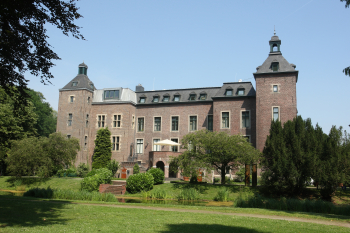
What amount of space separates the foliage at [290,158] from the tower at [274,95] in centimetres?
829

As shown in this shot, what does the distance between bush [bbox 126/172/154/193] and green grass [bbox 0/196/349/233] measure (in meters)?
11.8

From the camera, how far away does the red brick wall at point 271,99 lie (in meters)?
31.7

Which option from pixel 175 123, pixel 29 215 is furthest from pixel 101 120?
pixel 29 215

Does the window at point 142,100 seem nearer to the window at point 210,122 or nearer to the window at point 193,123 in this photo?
the window at point 193,123

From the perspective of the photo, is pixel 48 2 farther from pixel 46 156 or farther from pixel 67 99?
pixel 67 99

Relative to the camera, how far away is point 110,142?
1533 inches

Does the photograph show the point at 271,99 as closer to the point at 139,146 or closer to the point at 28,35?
the point at 139,146

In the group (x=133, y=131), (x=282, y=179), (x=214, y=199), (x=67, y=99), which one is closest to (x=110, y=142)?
(x=133, y=131)

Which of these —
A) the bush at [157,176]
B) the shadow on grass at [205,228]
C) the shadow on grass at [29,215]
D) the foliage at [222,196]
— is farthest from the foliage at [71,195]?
the shadow on grass at [205,228]

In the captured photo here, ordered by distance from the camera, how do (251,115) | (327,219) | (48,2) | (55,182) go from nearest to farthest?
(48,2) < (327,219) < (55,182) < (251,115)

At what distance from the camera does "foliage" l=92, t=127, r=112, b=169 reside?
37.7 meters

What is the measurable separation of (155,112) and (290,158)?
70.2 ft

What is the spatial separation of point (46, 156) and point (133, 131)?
1356 centimetres

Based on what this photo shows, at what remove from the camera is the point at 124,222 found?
9.74m
